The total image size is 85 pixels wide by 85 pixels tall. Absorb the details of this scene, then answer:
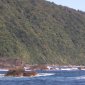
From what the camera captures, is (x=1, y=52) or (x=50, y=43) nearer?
(x=1, y=52)

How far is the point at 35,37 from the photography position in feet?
543

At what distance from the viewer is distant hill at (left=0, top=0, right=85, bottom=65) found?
6073 inches

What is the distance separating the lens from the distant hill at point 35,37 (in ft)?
506

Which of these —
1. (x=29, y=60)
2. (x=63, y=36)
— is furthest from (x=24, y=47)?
(x=63, y=36)

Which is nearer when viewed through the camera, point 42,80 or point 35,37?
point 42,80

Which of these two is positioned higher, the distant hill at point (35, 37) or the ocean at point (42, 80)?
the distant hill at point (35, 37)

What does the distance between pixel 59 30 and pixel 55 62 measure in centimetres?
2763

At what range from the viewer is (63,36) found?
186 metres

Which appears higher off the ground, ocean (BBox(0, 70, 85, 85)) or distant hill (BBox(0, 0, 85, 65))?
distant hill (BBox(0, 0, 85, 65))

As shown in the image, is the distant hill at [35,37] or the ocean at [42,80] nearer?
the ocean at [42,80]

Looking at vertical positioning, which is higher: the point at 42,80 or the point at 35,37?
the point at 35,37

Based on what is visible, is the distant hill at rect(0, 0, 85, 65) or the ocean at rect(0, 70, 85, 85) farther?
the distant hill at rect(0, 0, 85, 65)

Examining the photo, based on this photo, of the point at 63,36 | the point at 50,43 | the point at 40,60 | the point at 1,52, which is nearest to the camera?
the point at 1,52

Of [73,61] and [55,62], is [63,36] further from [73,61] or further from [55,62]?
[55,62]
